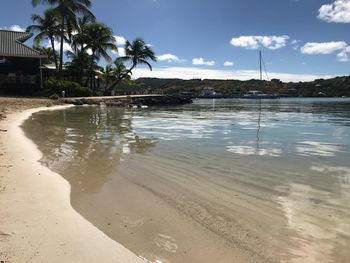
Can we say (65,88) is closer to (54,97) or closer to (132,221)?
(54,97)

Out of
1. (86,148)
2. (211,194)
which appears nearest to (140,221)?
(211,194)

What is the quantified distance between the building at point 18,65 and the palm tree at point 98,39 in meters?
7.82

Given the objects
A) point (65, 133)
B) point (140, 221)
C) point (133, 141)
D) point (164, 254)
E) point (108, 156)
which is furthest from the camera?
point (65, 133)

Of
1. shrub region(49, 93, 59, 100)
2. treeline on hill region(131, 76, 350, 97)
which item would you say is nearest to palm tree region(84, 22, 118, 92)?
shrub region(49, 93, 59, 100)

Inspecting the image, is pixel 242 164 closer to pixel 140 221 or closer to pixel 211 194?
pixel 211 194

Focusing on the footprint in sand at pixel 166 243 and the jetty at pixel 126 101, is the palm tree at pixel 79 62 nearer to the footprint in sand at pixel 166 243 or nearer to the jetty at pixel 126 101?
the jetty at pixel 126 101

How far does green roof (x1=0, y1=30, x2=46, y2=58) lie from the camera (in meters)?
43.2

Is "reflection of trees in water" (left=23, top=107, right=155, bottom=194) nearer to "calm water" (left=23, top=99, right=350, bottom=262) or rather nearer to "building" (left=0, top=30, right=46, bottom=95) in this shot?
"calm water" (left=23, top=99, right=350, bottom=262)

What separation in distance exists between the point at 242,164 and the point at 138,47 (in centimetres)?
5142

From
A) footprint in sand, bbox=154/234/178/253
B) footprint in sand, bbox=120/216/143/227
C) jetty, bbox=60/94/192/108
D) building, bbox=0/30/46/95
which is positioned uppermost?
building, bbox=0/30/46/95

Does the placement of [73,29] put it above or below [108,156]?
above

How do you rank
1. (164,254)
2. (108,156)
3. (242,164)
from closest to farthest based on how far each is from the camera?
(164,254), (242,164), (108,156)

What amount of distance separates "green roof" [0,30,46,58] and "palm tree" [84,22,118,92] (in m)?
8.29

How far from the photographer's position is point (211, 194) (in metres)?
7.97
